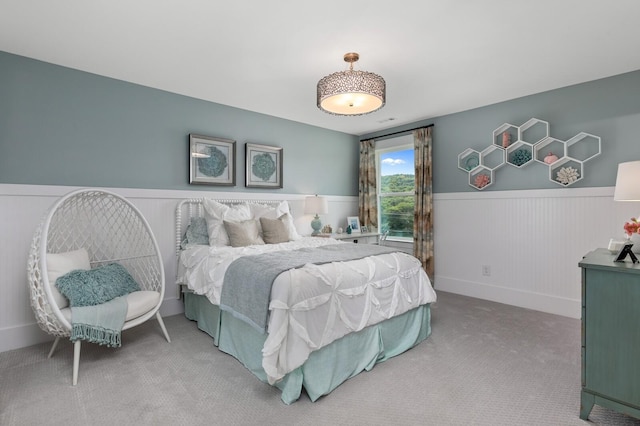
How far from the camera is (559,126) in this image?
3.51 metres

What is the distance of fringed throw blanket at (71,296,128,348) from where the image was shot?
219cm

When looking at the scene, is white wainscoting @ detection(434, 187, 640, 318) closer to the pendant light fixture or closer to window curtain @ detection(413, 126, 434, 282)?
window curtain @ detection(413, 126, 434, 282)

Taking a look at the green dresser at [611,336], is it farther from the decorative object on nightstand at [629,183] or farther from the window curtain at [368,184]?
the window curtain at [368,184]

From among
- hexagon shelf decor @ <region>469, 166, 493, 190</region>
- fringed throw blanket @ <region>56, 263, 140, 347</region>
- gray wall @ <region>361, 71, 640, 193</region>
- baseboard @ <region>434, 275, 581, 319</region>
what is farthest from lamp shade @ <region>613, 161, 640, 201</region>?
fringed throw blanket @ <region>56, 263, 140, 347</region>

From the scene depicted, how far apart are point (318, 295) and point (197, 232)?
1928 mm

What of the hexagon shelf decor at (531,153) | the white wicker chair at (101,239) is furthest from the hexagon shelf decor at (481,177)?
the white wicker chair at (101,239)

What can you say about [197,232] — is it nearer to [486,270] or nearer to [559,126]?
[486,270]

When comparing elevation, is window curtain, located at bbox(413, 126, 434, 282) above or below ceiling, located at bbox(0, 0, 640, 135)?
below

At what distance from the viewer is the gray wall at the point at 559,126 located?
3107 millimetres

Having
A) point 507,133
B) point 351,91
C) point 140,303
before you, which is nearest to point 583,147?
point 507,133

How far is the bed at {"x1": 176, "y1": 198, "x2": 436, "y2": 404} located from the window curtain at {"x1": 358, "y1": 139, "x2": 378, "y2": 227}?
213 centimetres

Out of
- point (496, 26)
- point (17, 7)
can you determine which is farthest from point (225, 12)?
point (496, 26)

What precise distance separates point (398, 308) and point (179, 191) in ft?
8.71

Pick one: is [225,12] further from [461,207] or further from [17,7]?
[461,207]
